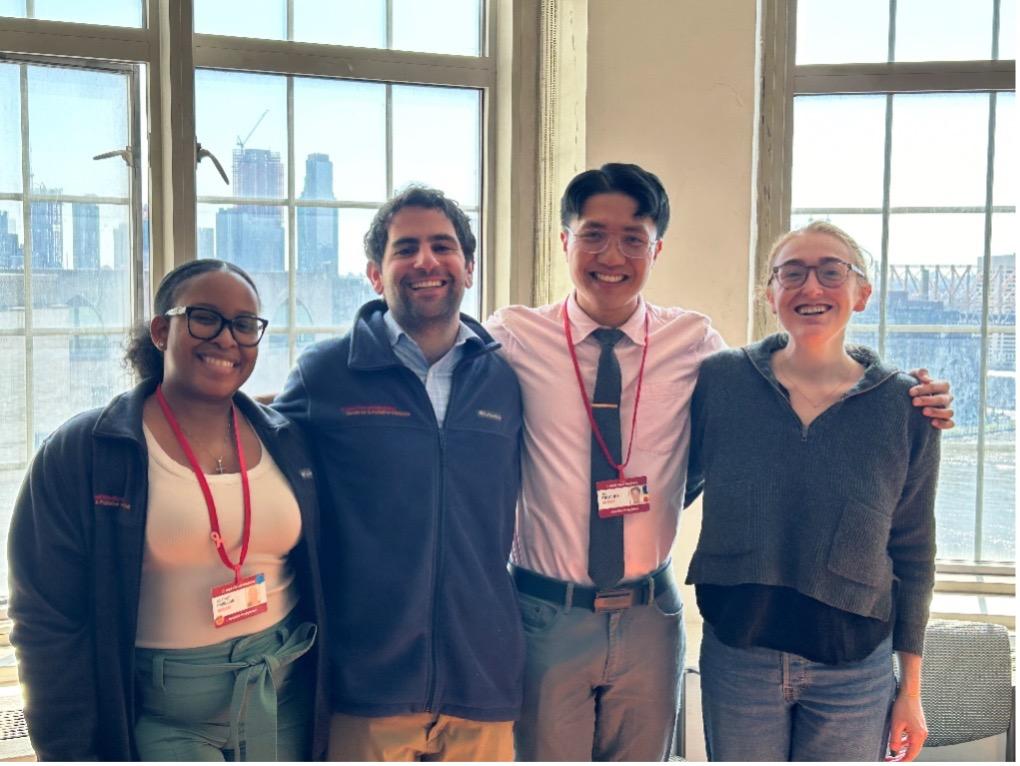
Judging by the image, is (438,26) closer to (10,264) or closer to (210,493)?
(10,264)

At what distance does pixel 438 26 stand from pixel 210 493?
188 centimetres

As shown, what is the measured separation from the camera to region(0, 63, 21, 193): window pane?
260 centimetres

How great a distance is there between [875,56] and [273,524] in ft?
8.11

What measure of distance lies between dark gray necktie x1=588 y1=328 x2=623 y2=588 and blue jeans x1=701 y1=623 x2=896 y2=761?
28 centimetres

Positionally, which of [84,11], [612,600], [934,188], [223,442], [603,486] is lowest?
[612,600]

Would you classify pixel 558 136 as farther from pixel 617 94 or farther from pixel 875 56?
pixel 875 56

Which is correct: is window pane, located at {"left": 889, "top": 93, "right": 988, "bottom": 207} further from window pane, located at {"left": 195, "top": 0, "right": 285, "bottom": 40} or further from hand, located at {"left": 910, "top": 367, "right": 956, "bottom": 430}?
window pane, located at {"left": 195, "top": 0, "right": 285, "bottom": 40}

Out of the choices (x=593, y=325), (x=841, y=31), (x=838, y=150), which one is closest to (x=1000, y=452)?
(x=838, y=150)

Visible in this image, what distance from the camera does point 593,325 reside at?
2.09m

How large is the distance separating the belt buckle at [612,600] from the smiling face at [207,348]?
32.9 inches

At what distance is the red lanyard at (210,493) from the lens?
1694 mm

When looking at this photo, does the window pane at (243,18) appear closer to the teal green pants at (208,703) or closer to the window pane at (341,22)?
the window pane at (341,22)

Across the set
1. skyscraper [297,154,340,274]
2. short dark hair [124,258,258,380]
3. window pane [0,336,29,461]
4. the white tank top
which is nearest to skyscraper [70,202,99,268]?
window pane [0,336,29,461]

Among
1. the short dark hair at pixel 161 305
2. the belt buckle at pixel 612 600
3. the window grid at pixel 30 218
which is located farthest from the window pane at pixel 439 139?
the belt buckle at pixel 612 600
